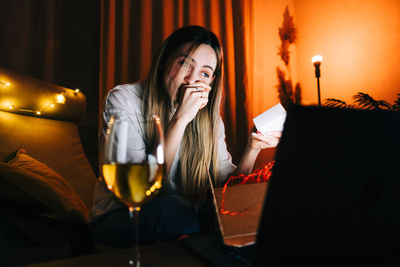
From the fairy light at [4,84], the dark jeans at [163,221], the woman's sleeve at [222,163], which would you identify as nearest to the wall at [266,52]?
the woman's sleeve at [222,163]

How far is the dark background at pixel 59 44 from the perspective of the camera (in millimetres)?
1941

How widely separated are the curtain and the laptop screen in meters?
2.06

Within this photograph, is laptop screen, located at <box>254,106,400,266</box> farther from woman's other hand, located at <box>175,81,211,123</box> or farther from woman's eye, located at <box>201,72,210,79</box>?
woman's eye, located at <box>201,72,210,79</box>

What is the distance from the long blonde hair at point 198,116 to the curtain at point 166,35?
3.60 feet

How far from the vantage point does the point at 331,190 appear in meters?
0.28

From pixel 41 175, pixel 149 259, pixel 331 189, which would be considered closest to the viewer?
pixel 331 189

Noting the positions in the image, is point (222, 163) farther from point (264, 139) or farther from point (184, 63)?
point (184, 63)

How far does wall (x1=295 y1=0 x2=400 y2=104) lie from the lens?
2.06 m

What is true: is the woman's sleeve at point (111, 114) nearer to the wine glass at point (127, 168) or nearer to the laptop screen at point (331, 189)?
the wine glass at point (127, 168)

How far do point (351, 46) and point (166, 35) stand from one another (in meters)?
1.57

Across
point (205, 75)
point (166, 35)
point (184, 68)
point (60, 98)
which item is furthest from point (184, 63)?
point (166, 35)

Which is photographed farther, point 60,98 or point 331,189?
point 60,98

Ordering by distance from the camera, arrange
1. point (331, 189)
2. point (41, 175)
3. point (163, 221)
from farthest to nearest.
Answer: point (41, 175), point (163, 221), point (331, 189)

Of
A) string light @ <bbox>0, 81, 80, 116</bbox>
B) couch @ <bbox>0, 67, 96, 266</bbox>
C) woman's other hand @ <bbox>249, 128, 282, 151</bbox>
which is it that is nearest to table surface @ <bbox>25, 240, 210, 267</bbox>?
couch @ <bbox>0, 67, 96, 266</bbox>
